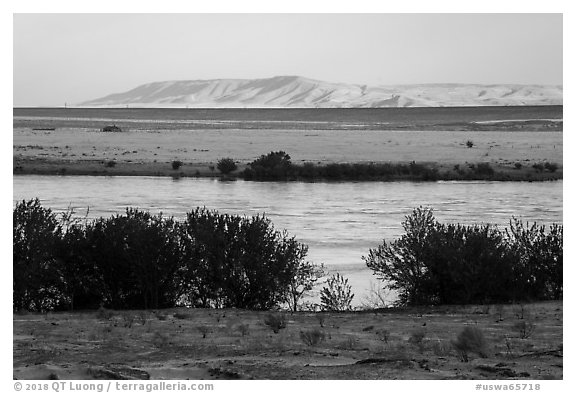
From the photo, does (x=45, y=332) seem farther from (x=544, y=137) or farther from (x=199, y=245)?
(x=544, y=137)

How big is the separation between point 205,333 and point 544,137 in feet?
181

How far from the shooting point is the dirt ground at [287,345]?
8656 mm

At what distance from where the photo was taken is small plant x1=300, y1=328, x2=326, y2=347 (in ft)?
32.1

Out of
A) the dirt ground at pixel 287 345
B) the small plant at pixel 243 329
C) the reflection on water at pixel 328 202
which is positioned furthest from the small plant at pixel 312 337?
the reflection on water at pixel 328 202

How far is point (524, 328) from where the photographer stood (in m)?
10.3

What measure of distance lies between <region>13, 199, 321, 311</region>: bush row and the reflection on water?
2.54 m

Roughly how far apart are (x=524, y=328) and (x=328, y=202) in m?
17.1

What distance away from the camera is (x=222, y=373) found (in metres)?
8.61

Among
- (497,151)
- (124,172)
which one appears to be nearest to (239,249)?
(124,172)

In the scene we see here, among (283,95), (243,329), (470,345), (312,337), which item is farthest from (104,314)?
(283,95)

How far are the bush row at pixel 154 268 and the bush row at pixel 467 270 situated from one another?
1.44 m

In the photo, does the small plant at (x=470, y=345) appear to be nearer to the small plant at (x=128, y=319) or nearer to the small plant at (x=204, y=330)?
the small plant at (x=204, y=330)

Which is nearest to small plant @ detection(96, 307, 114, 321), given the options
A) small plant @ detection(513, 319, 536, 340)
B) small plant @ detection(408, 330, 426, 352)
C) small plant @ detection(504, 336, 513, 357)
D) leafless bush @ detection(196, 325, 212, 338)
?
leafless bush @ detection(196, 325, 212, 338)
